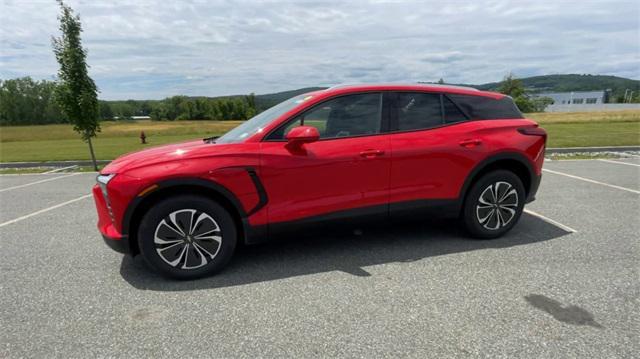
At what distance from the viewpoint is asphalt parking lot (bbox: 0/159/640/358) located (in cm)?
233

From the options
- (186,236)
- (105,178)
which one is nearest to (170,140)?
(105,178)

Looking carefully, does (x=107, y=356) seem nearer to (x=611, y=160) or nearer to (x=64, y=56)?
(x=64, y=56)

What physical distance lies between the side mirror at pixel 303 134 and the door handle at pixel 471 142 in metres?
1.60

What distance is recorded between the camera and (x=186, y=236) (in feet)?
10.4

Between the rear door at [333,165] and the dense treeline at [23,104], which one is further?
the dense treeline at [23,104]

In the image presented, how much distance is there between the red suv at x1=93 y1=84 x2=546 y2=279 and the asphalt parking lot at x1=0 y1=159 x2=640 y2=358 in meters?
0.40

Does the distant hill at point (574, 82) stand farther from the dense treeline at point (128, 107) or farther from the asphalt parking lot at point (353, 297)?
the asphalt parking lot at point (353, 297)

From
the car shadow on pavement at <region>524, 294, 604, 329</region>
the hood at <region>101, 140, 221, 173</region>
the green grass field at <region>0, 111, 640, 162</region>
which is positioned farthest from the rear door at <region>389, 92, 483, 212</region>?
the green grass field at <region>0, 111, 640, 162</region>

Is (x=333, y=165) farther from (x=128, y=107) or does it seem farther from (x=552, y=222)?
(x=128, y=107)

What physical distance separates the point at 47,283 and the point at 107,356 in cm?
152

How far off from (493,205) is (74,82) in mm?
11323

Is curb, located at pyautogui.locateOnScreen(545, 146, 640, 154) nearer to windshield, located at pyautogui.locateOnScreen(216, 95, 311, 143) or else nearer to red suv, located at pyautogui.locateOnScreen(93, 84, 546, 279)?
red suv, located at pyautogui.locateOnScreen(93, 84, 546, 279)

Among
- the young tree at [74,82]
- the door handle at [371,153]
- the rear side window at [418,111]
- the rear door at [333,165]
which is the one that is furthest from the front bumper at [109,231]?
the young tree at [74,82]

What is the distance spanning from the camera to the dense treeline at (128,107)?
85.6 metres
